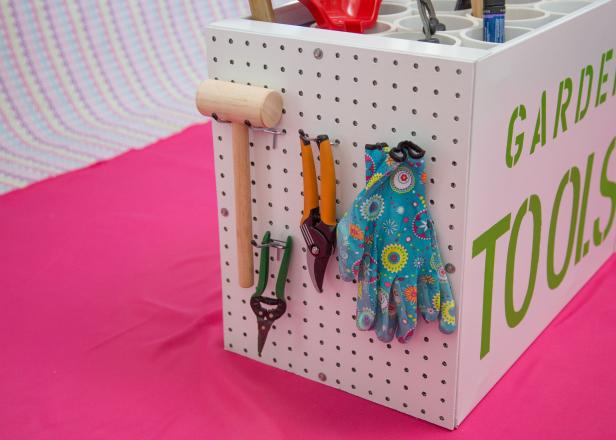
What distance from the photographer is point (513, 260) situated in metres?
1.52

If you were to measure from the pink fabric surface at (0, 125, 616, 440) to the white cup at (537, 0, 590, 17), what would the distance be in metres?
0.61

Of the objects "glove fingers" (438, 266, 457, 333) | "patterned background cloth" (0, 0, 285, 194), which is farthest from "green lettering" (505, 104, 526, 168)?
"patterned background cloth" (0, 0, 285, 194)

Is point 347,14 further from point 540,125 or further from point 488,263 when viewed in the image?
A: point 488,263

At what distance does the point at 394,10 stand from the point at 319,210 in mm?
558

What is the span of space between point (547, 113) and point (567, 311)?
51 centimetres

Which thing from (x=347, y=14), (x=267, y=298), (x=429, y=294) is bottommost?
(x=267, y=298)

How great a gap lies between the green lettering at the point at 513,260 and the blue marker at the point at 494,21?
290 millimetres

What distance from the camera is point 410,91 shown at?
1284 mm

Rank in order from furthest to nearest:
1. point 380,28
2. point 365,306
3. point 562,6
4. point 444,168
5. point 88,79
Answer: point 88,79
point 562,6
point 380,28
point 365,306
point 444,168

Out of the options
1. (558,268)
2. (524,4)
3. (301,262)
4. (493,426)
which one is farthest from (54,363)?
(524,4)

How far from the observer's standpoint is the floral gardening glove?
130 centimetres

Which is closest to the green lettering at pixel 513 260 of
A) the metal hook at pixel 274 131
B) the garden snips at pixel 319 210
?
the garden snips at pixel 319 210

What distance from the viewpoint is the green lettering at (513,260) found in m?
1.50

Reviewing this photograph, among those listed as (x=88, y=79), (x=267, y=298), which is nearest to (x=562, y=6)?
(x=267, y=298)
